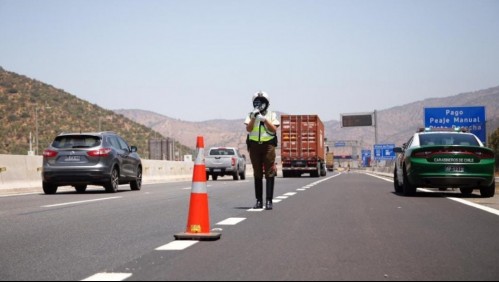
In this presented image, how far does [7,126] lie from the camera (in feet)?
266

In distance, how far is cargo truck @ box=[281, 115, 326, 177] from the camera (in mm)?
45688

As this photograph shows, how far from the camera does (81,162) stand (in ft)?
65.3

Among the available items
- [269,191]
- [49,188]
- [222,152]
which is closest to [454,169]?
[269,191]

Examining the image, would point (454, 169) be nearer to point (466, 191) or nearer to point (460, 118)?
point (466, 191)

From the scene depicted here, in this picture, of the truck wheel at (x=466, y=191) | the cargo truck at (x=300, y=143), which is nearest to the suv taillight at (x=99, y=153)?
the truck wheel at (x=466, y=191)

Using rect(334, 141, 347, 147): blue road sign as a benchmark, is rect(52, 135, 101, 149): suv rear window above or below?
below

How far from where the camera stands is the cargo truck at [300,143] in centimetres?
4569

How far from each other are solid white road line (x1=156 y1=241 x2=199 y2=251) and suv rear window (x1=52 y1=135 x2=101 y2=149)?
1251 cm

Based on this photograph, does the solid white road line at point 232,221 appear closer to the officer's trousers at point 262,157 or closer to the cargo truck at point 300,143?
the officer's trousers at point 262,157

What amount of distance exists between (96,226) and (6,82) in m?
87.1

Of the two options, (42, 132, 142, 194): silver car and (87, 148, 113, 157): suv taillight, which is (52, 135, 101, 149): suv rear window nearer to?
(42, 132, 142, 194): silver car

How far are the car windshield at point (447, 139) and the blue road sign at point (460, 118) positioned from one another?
16643mm

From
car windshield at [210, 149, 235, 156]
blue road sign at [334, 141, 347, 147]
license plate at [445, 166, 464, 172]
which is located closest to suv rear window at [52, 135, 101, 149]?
license plate at [445, 166, 464, 172]

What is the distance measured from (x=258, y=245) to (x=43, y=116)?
8256 centimetres
